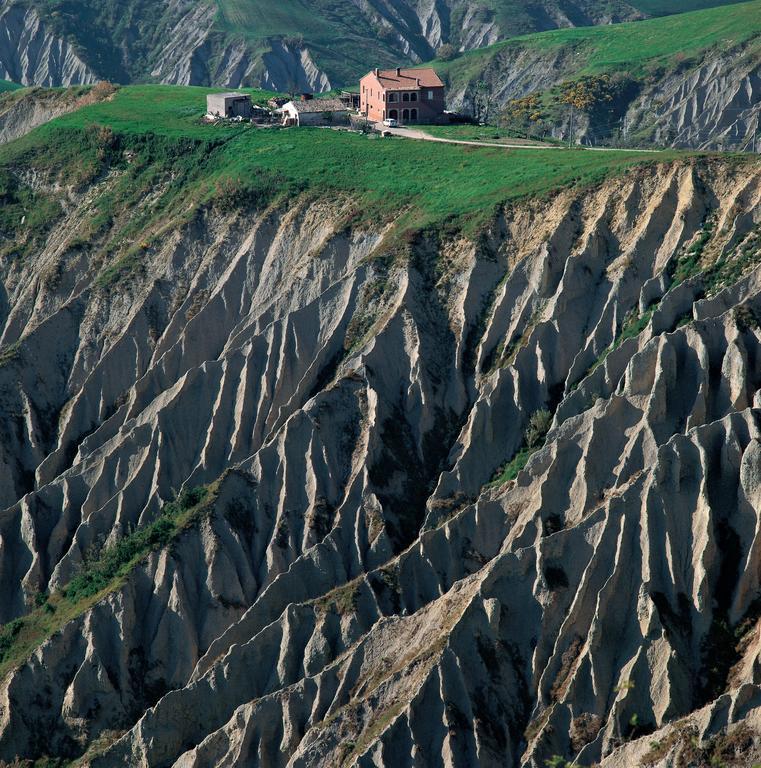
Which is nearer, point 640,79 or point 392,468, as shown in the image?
point 392,468

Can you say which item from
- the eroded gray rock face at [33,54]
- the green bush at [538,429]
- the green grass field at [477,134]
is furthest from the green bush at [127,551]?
the eroded gray rock face at [33,54]

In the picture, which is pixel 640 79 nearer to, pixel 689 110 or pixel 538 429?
pixel 689 110

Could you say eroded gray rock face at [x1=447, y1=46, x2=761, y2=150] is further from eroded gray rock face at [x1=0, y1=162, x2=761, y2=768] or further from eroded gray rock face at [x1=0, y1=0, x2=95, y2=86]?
eroded gray rock face at [x1=0, y1=0, x2=95, y2=86]

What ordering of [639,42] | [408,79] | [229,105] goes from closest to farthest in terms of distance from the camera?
[408,79]
[229,105]
[639,42]

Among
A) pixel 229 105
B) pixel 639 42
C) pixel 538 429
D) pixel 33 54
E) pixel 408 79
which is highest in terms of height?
pixel 33 54

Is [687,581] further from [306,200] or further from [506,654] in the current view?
[306,200]

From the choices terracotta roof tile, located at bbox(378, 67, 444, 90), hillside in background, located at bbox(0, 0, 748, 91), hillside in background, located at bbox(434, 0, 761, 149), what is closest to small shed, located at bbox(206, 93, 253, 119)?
terracotta roof tile, located at bbox(378, 67, 444, 90)

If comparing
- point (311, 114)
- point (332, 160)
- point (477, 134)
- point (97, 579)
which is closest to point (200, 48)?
point (311, 114)

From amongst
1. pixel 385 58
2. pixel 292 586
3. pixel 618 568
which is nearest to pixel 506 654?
pixel 618 568
